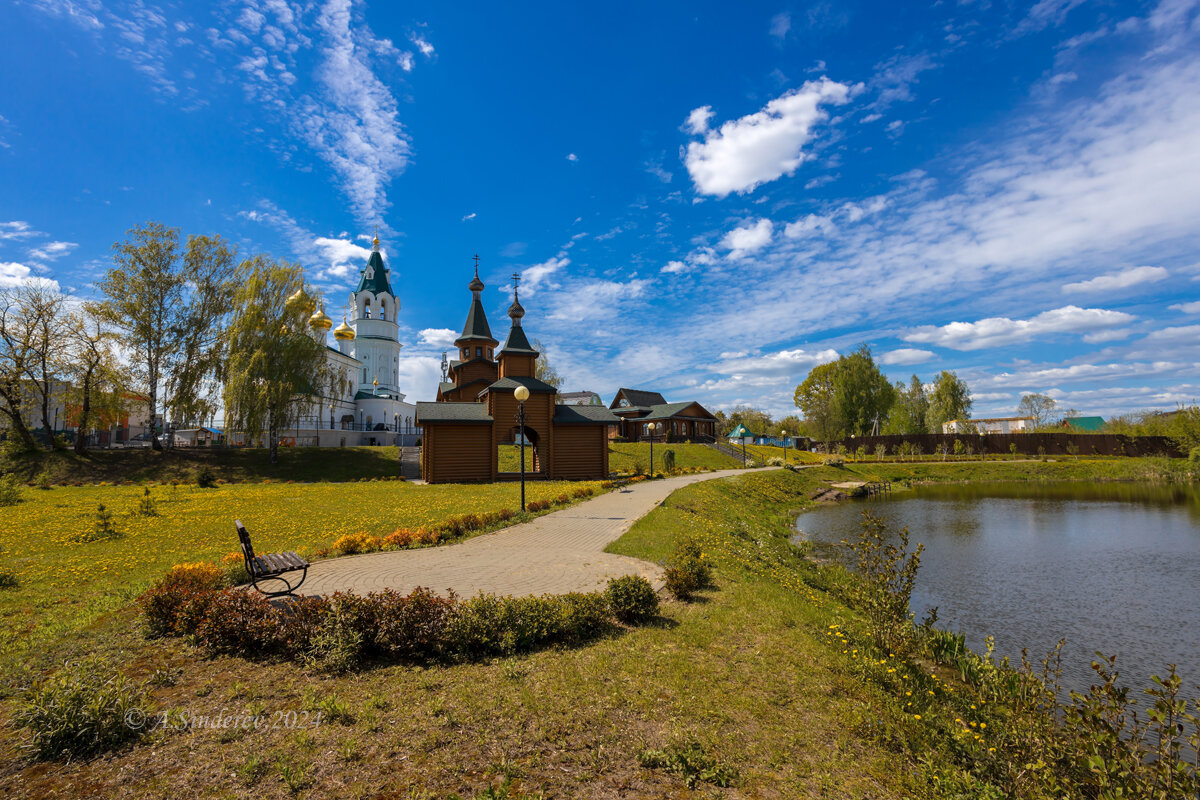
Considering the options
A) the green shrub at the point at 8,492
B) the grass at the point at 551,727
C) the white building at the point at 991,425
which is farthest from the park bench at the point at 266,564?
the white building at the point at 991,425

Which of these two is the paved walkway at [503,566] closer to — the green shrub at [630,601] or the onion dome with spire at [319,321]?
the green shrub at [630,601]

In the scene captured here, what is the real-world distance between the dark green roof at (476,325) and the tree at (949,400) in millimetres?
62691

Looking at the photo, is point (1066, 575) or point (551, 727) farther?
point (1066, 575)

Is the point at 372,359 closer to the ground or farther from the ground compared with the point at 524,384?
farther from the ground

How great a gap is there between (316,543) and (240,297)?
→ 28.6 metres

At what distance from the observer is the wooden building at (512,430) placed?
26.6 meters

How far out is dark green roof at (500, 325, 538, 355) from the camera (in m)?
30.0

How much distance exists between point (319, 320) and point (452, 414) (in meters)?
19.9

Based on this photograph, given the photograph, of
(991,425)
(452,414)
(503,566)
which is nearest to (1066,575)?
(503,566)

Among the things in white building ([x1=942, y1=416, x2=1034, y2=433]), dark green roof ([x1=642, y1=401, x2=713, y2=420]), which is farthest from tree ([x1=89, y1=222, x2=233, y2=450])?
white building ([x1=942, y1=416, x2=1034, y2=433])

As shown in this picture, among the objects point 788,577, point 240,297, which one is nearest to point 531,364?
point 240,297

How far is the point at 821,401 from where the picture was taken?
64.4 m

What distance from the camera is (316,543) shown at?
11.6 metres

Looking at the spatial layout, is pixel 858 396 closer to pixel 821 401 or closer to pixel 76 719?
pixel 821 401
